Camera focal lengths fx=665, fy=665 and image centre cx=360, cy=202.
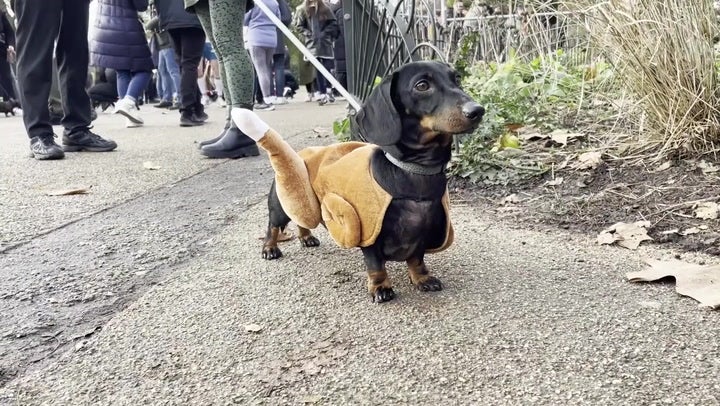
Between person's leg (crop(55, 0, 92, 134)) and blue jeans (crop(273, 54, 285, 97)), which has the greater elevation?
person's leg (crop(55, 0, 92, 134))

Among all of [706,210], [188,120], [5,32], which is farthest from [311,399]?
[5,32]

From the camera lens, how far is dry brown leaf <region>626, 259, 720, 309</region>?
1.82m

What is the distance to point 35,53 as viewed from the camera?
445 cm

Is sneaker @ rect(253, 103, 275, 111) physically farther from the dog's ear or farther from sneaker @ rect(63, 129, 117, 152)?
the dog's ear

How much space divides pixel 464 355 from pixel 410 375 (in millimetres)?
160

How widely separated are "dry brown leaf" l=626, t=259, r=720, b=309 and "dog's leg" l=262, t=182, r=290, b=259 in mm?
1132

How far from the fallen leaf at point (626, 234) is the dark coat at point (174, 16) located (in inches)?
171

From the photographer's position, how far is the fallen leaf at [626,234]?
2.35 metres

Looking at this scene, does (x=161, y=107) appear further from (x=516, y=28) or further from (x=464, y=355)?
(x=464, y=355)

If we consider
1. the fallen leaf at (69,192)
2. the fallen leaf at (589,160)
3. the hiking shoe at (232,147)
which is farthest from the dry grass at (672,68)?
the fallen leaf at (69,192)

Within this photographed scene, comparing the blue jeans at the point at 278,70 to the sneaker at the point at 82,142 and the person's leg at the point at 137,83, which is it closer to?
the person's leg at the point at 137,83

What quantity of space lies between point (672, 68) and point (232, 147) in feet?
9.01

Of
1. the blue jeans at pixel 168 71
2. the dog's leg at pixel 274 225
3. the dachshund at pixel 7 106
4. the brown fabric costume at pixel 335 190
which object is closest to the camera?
the brown fabric costume at pixel 335 190

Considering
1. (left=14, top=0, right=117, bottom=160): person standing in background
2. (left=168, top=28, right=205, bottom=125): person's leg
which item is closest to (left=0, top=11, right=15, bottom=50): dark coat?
(left=168, top=28, right=205, bottom=125): person's leg
